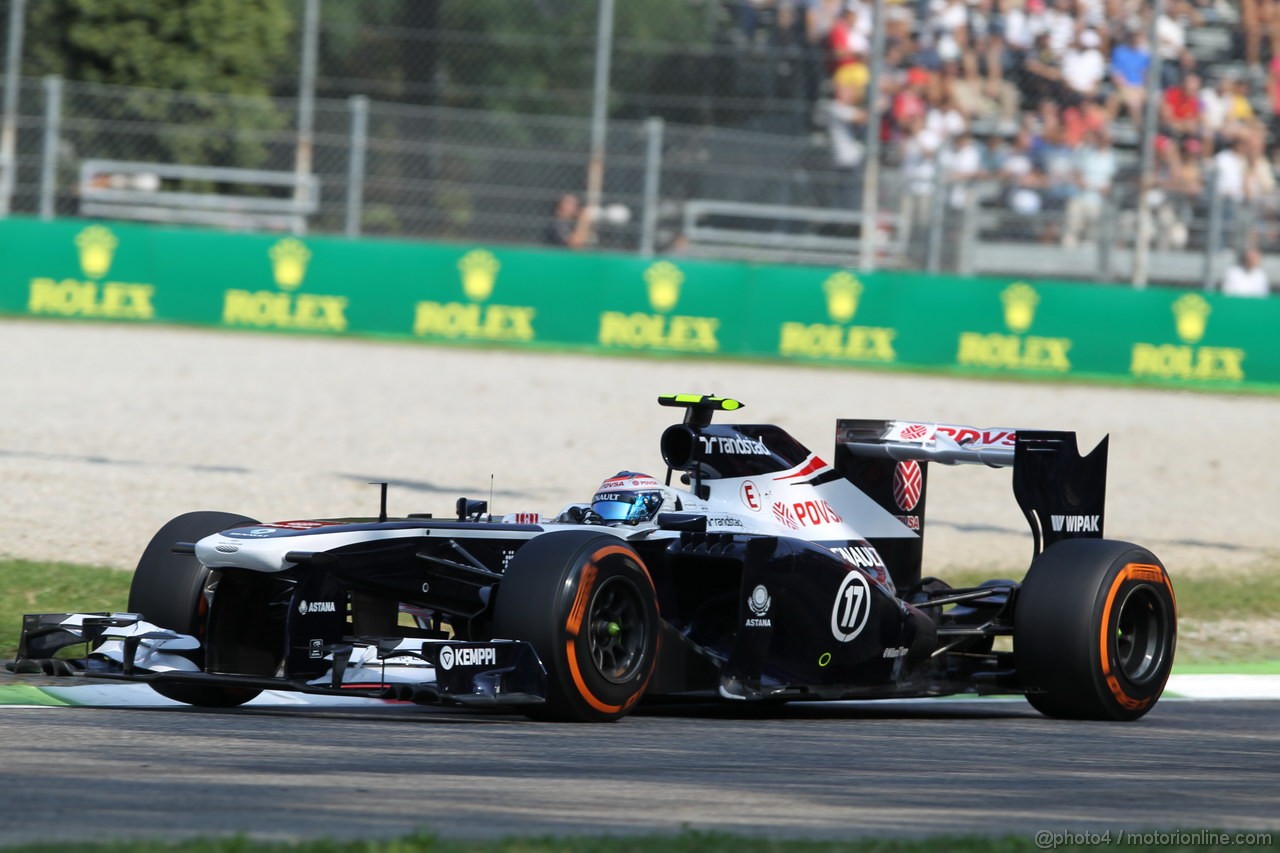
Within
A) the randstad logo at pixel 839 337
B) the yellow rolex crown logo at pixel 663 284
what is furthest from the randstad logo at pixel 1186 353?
the yellow rolex crown logo at pixel 663 284

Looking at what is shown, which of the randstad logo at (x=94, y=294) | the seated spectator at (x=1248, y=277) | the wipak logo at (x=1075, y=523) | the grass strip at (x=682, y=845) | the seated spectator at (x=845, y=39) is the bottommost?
the grass strip at (x=682, y=845)

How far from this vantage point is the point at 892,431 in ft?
28.9

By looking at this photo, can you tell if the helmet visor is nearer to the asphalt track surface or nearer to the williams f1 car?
the williams f1 car

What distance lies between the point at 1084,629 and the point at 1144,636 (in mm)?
610

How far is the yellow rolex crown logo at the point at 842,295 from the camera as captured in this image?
72.6 ft

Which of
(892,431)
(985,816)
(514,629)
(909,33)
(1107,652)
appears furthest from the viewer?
(909,33)

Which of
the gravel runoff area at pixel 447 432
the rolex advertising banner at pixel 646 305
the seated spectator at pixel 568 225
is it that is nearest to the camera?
the gravel runoff area at pixel 447 432

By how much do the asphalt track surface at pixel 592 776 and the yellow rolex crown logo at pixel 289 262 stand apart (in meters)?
15.2

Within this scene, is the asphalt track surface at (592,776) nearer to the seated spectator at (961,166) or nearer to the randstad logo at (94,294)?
the seated spectator at (961,166)

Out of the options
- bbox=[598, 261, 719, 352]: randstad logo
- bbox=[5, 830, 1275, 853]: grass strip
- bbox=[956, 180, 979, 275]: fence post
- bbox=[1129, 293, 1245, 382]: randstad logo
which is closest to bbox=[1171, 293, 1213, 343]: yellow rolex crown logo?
bbox=[1129, 293, 1245, 382]: randstad logo

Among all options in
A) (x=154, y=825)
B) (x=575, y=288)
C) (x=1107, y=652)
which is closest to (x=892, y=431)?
(x=1107, y=652)

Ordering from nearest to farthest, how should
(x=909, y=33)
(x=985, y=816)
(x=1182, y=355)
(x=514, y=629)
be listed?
(x=985, y=816) → (x=514, y=629) → (x=1182, y=355) → (x=909, y=33)

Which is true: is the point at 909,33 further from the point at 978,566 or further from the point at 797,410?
the point at 978,566

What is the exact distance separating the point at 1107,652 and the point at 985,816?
108 inches
